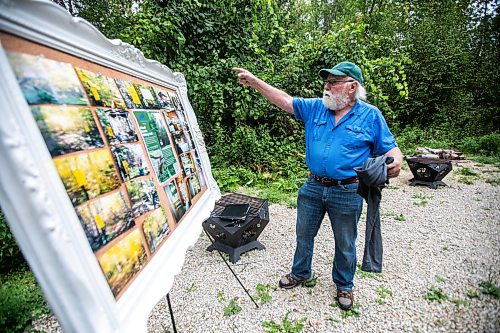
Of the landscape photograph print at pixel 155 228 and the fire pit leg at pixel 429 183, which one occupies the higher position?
the landscape photograph print at pixel 155 228

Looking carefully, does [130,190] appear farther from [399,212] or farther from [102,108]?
[399,212]

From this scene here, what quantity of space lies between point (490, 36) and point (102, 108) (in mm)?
16308

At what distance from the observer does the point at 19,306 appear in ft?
7.84

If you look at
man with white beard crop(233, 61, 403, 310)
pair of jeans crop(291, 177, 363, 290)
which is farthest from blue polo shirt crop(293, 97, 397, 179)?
pair of jeans crop(291, 177, 363, 290)

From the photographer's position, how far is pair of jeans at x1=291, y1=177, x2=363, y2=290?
2.14 meters

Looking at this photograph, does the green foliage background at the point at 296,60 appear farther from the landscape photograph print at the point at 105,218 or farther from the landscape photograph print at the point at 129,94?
the landscape photograph print at the point at 105,218

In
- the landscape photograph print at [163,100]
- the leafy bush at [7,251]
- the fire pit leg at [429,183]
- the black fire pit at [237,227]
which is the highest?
the landscape photograph print at [163,100]

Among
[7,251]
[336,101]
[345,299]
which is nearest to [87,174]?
[336,101]

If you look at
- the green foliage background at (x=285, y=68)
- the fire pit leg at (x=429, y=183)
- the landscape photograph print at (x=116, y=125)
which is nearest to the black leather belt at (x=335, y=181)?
the landscape photograph print at (x=116, y=125)

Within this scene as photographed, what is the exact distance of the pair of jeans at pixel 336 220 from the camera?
2139mm

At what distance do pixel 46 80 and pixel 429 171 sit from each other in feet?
22.4

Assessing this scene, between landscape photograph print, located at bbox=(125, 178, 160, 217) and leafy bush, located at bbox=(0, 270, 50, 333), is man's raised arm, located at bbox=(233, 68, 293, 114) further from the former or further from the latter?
leafy bush, located at bbox=(0, 270, 50, 333)

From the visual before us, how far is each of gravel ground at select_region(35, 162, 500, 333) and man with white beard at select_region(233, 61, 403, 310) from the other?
1.15 ft

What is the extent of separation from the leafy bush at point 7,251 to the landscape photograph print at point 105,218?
3075 mm
